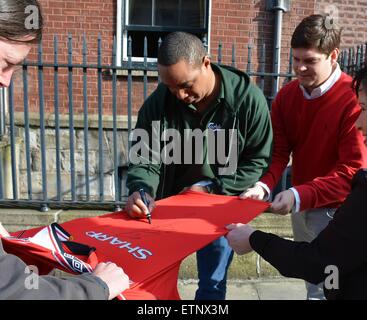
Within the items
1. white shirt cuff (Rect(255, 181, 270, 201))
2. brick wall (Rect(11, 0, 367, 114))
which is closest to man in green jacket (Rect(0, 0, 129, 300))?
white shirt cuff (Rect(255, 181, 270, 201))

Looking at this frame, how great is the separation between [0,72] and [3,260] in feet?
1.98

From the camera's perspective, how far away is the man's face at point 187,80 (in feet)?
7.24

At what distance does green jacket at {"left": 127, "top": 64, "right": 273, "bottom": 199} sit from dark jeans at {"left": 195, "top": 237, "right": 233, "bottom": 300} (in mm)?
405

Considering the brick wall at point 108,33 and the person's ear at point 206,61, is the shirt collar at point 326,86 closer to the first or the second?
the person's ear at point 206,61

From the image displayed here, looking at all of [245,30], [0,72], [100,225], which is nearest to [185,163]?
[100,225]

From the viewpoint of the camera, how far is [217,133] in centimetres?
249

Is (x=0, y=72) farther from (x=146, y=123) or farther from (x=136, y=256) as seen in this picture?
(x=146, y=123)

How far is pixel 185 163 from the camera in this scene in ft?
8.52

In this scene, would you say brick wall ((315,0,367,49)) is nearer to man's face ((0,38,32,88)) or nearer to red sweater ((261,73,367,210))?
red sweater ((261,73,367,210))

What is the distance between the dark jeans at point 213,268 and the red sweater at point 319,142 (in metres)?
0.51

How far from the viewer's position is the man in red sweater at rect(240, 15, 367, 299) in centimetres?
230

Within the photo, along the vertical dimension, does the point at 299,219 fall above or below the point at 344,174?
below

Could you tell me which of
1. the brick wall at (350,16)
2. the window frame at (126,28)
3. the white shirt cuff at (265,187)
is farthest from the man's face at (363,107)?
the brick wall at (350,16)

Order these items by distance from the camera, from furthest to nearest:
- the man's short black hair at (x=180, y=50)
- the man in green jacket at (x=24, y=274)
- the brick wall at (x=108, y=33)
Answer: the brick wall at (x=108, y=33) < the man's short black hair at (x=180, y=50) < the man in green jacket at (x=24, y=274)
